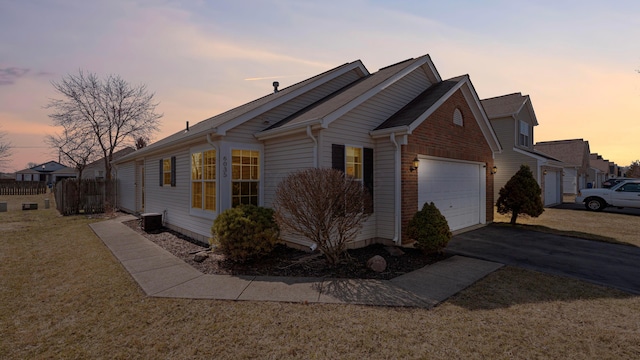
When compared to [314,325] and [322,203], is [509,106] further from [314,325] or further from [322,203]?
[314,325]

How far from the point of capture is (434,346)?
3352mm

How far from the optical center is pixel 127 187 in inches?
664

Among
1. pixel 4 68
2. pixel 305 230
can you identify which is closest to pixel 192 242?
pixel 305 230

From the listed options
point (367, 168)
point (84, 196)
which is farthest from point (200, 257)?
point (84, 196)

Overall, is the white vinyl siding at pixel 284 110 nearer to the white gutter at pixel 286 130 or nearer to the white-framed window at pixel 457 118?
the white gutter at pixel 286 130

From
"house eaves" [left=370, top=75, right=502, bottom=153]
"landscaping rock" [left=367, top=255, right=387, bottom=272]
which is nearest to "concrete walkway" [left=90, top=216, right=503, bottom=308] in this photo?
"landscaping rock" [left=367, top=255, right=387, bottom=272]

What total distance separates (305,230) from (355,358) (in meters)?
3.53

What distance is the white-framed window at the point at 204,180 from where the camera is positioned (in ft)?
27.1

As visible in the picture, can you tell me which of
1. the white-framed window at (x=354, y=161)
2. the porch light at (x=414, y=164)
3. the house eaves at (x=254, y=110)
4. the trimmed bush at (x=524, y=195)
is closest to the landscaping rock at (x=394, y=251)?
the white-framed window at (x=354, y=161)

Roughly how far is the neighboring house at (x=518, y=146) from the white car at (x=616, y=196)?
232 centimetres

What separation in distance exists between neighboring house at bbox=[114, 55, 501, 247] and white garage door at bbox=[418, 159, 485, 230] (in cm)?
4

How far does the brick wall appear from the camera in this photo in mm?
8078

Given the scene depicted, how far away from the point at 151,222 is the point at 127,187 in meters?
7.90

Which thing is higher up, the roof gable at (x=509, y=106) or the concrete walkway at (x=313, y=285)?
the roof gable at (x=509, y=106)
